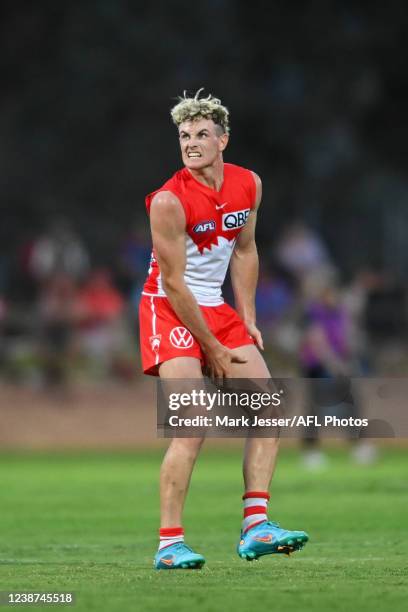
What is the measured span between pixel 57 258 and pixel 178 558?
18.3 meters

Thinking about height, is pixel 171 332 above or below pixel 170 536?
above

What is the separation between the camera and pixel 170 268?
9516mm

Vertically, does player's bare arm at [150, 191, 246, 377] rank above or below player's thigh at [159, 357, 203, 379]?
above

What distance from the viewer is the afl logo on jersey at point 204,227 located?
963 centimetres

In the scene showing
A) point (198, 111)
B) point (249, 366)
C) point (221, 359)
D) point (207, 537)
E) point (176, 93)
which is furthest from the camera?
point (176, 93)

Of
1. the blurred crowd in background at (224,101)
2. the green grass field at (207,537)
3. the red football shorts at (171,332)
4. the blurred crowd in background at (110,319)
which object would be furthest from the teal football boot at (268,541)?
the blurred crowd in background at (224,101)

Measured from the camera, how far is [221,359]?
962 centimetres

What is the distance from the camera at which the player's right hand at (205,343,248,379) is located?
31.5 ft

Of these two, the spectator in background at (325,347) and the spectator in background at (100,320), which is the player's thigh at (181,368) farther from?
the spectator in background at (100,320)

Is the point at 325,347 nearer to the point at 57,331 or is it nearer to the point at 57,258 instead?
the point at 57,331

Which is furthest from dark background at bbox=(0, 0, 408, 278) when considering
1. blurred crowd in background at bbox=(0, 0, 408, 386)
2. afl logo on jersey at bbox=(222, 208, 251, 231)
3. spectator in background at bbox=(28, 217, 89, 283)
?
afl logo on jersey at bbox=(222, 208, 251, 231)

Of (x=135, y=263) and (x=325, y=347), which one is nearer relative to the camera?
(x=325, y=347)

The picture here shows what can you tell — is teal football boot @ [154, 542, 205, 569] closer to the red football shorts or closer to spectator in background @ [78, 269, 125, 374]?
the red football shorts

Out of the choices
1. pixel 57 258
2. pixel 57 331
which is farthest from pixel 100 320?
pixel 57 258
